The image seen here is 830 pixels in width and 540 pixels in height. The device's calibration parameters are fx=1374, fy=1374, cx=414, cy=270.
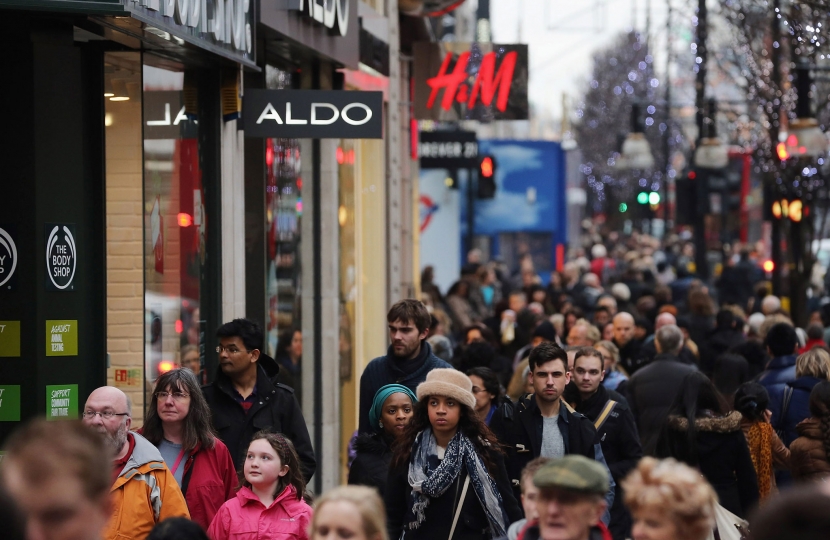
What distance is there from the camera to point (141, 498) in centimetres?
627

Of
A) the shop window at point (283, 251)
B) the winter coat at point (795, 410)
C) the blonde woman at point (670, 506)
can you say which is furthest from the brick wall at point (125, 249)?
the blonde woman at point (670, 506)

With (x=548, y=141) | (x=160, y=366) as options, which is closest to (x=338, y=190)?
(x=160, y=366)

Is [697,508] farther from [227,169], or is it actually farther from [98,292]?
[227,169]

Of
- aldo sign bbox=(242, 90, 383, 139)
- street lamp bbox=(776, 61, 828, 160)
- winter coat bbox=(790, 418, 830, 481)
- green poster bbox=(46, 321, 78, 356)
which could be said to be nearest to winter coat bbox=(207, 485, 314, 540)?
green poster bbox=(46, 321, 78, 356)

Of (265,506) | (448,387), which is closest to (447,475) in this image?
(448,387)

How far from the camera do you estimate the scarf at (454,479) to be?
21.8 feet

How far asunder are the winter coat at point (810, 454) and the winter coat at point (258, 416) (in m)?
2.99

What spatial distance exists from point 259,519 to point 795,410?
4945 mm

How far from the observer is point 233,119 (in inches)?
403

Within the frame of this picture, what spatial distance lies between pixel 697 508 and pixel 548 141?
3145 cm

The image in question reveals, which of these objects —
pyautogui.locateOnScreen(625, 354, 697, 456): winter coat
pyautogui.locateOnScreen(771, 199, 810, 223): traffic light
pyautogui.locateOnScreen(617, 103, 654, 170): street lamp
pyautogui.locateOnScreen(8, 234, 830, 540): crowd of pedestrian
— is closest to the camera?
pyautogui.locateOnScreen(8, 234, 830, 540): crowd of pedestrian

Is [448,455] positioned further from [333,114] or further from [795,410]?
[795,410]

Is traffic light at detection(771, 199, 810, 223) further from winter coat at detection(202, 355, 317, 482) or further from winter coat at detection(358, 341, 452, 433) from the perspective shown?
winter coat at detection(202, 355, 317, 482)

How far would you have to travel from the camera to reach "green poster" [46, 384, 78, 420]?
7.63m
